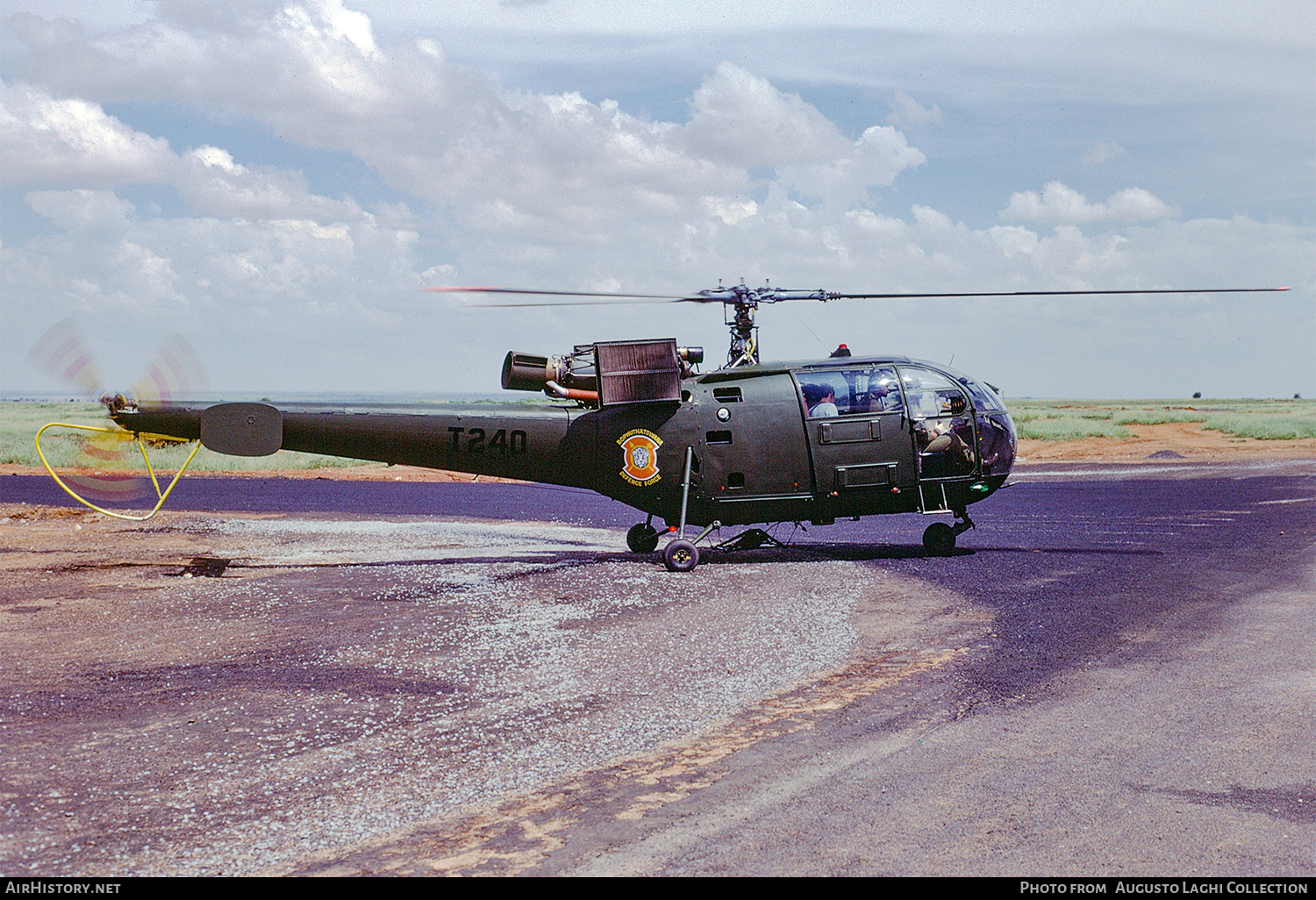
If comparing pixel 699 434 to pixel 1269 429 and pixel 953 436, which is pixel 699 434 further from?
pixel 1269 429

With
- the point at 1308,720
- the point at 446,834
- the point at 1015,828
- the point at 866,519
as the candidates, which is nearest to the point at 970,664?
the point at 1308,720

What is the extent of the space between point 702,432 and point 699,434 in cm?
5

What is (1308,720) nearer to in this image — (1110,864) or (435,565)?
(1110,864)

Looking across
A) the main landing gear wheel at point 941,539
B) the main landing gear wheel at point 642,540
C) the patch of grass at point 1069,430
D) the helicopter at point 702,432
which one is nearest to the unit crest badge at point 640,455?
the helicopter at point 702,432

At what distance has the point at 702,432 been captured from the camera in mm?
15664

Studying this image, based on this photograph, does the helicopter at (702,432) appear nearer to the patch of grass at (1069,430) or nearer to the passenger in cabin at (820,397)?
the passenger in cabin at (820,397)

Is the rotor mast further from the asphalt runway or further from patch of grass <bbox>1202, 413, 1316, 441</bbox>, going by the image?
patch of grass <bbox>1202, 413, 1316, 441</bbox>

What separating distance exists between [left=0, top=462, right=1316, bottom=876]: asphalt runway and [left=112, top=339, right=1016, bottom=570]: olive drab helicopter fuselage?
1.14 m

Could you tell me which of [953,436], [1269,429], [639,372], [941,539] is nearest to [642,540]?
[639,372]

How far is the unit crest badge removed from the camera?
51.6 ft

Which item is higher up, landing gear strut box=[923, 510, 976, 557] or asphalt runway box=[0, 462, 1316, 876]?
landing gear strut box=[923, 510, 976, 557]

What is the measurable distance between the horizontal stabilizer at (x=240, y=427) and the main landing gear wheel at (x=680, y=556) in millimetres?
6154

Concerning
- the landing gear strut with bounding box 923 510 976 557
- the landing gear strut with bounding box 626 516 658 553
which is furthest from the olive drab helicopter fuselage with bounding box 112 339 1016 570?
the landing gear strut with bounding box 626 516 658 553

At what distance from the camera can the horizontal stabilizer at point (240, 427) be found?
15.5 meters
